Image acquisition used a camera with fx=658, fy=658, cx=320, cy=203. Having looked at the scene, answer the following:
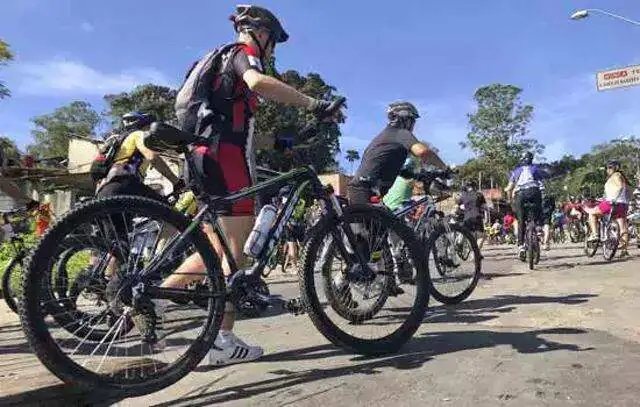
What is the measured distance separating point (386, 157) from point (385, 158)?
1 cm

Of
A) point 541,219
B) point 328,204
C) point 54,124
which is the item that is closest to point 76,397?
point 328,204

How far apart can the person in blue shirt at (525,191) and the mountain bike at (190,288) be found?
20.9ft

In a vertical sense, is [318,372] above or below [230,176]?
below

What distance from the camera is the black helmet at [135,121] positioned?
5.13 metres

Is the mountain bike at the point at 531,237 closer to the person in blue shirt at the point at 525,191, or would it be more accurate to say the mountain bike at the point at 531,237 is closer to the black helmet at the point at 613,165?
the person in blue shirt at the point at 525,191

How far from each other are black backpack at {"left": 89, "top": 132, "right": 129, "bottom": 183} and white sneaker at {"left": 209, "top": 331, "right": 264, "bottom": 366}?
2.34 m

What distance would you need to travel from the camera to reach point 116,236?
3.02 metres

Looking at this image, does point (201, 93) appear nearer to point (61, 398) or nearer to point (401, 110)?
point (61, 398)

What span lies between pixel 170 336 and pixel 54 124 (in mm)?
82963

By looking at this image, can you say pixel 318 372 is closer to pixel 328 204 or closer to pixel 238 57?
pixel 328 204

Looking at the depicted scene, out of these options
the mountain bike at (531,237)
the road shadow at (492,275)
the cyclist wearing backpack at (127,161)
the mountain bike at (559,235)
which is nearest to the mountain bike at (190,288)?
the cyclist wearing backpack at (127,161)

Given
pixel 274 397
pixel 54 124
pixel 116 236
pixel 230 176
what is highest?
pixel 54 124

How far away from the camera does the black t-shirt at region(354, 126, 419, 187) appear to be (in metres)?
5.86

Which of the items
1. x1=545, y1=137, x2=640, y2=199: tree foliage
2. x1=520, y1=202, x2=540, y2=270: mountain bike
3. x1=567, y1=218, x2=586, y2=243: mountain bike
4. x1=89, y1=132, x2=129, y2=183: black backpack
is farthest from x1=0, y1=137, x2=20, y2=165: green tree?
x1=545, y1=137, x2=640, y2=199: tree foliage
